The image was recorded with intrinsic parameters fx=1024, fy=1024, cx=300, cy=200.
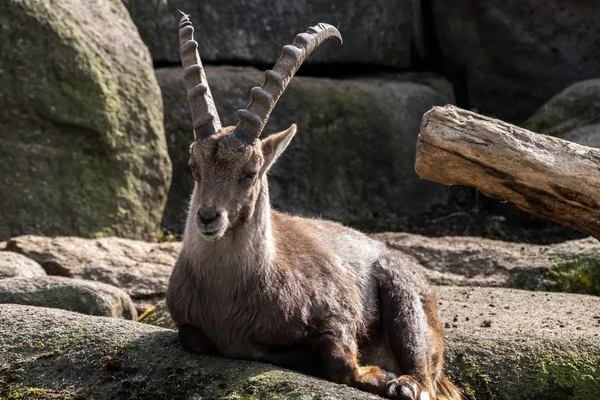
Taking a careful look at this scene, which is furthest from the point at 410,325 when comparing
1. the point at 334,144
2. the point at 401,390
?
the point at 334,144

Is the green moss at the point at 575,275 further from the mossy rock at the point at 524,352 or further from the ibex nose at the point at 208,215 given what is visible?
the ibex nose at the point at 208,215

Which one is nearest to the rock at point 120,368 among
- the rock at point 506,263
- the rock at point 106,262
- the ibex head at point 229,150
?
the ibex head at point 229,150

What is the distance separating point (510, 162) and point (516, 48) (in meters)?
7.42

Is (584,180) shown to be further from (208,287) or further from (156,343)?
(156,343)

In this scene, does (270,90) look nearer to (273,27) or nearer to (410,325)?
(410,325)

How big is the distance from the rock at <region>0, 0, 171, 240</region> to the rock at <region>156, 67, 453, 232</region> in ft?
3.82

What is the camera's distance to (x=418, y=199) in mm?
13531

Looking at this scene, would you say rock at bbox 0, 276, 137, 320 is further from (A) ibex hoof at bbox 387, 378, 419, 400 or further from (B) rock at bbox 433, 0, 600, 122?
(B) rock at bbox 433, 0, 600, 122

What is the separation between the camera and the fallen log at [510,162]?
698cm

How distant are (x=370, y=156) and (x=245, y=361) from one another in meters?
7.11

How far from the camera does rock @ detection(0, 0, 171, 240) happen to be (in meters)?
10.8

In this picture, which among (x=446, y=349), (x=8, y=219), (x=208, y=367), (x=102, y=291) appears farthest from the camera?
(x=8, y=219)

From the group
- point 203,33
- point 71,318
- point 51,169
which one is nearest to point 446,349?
point 71,318

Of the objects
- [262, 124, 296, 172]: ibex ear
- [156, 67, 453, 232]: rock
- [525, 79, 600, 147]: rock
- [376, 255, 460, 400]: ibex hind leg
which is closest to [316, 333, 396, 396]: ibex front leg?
[376, 255, 460, 400]: ibex hind leg
